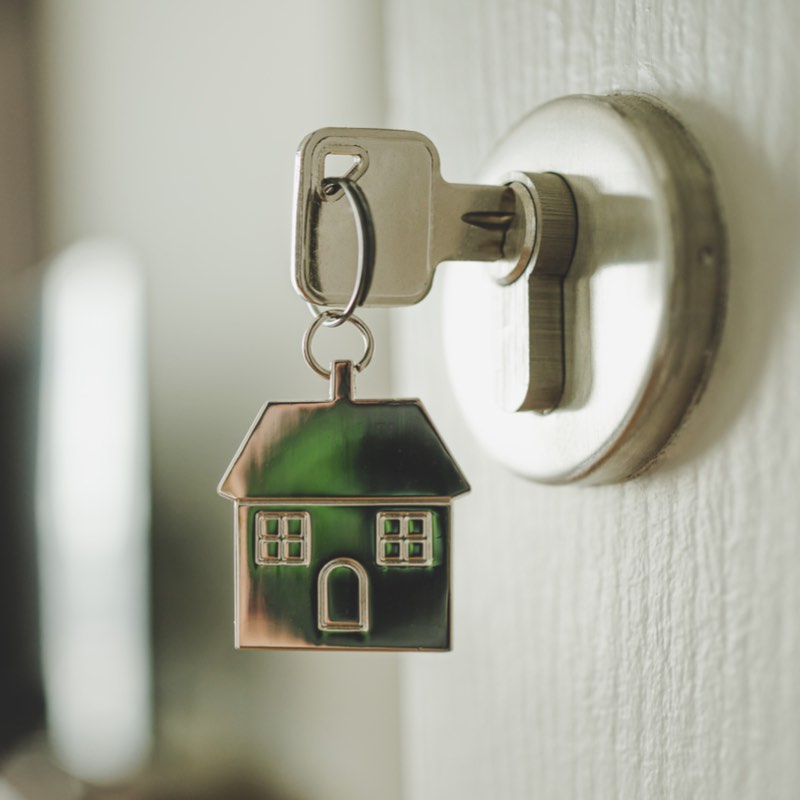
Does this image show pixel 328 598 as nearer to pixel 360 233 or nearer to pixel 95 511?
pixel 360 233

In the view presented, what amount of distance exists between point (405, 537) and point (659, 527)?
0.07 m

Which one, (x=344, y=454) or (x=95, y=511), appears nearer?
(x=344, y=454)

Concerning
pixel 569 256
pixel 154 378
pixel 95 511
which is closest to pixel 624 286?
pixel 569 256

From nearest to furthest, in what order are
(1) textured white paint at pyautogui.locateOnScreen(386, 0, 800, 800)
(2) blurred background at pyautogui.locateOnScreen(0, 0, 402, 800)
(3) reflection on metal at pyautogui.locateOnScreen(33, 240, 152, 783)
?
(1) textured white paint at pyautogui.locateOnScreen(386, 0, 800, 800), (2) blurred background at pyautogui.locateOnScreen(0, 0, 402, 800), (3) reflection on metal at pyautogui.locateOnScreen(33, 240, 152, 783)

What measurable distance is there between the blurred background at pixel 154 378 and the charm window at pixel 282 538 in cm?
33

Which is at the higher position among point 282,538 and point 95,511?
point 282,538

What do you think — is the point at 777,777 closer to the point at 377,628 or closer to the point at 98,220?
the point at 377,628

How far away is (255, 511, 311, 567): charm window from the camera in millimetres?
253

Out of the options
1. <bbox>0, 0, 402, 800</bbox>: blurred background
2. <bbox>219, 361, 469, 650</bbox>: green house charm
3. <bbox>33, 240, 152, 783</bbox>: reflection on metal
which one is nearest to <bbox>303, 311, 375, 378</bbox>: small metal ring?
<bbox>219, 361, 469, 650</bbox>: green house charm

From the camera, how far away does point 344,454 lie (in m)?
0.25

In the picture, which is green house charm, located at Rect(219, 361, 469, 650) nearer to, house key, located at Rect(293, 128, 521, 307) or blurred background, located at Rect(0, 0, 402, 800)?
house key, located at Rect(293, 128, 521, 307)

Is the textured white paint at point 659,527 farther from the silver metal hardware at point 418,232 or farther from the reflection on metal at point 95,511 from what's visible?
the reflection on metal at point 95,511

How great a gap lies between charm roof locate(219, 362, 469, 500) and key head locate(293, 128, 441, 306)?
3cm

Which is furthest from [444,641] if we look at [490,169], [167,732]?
[167,732]
